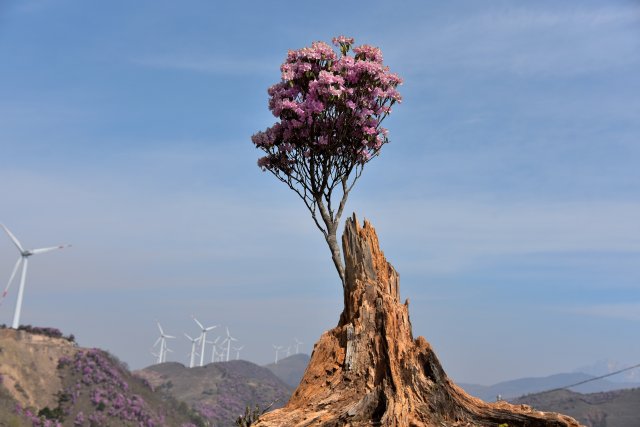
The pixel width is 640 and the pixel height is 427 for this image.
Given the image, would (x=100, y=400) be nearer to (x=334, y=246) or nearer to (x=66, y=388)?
(x=66, y=388)

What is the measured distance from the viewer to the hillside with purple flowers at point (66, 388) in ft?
431

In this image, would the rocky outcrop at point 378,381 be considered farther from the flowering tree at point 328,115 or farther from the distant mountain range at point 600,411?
the distant mountain range at point 600,411

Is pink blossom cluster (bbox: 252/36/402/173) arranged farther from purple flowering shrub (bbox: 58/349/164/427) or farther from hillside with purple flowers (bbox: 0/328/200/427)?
purple flowering shrub (bbox: 58/349/164/427)

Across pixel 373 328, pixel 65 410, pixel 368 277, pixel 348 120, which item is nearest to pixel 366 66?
pixel 348 120

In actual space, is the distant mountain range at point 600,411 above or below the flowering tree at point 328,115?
below

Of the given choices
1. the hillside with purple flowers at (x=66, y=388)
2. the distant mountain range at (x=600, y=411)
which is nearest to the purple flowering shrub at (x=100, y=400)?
the hillside with purple flowers at (x=66, y=388)

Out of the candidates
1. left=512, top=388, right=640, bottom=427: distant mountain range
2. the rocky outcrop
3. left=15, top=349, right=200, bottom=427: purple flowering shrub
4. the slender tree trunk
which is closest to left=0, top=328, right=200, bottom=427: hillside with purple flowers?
left=15, top=349, right=200, bottom=427: purple flowering shrub

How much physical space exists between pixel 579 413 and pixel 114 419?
121942 millimetres

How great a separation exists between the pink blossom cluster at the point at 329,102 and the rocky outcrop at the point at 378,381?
24.7 feet

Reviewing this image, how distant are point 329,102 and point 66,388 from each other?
135543 mm

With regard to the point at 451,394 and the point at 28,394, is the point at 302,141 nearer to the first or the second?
the point at 451,394

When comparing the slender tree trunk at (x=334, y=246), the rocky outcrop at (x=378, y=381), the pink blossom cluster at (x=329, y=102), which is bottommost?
the rocky outcrop at (x=378, y=381)

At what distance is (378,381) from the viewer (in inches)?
717

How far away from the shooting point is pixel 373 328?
18.8m
